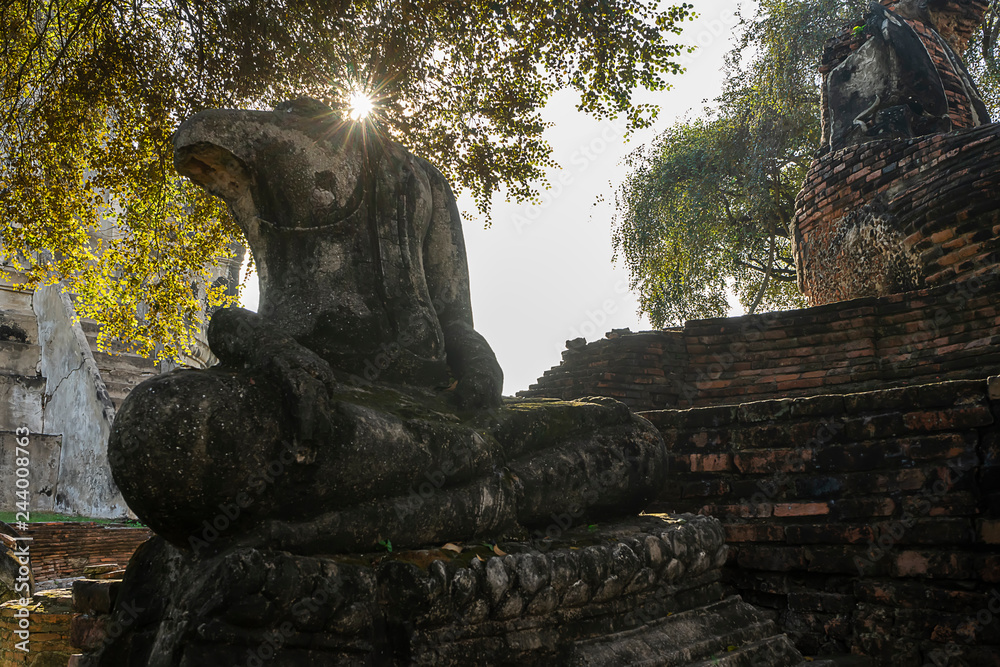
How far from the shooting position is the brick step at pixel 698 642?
86.9 inches

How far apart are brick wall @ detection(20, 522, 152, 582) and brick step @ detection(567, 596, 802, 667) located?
6.22 meters

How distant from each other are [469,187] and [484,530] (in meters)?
5.18

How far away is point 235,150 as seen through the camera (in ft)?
8.96

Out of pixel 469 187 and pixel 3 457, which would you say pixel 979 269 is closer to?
pixel 469 187

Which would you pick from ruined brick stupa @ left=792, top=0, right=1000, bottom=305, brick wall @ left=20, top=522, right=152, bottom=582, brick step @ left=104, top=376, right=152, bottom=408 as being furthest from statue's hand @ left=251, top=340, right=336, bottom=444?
brick step @ left=104, top=376, right=152, bottom=408

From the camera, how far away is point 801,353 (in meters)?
6.28

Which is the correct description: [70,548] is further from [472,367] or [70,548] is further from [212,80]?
[472,367]

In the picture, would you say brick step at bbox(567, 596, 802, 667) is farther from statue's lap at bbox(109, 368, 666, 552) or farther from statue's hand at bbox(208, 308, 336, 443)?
statue's hand at bbox(208, 308, 336, 443)

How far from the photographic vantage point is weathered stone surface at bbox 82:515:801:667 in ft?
5.80

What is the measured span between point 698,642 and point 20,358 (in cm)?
1226

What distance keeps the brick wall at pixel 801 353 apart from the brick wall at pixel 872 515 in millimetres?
2248

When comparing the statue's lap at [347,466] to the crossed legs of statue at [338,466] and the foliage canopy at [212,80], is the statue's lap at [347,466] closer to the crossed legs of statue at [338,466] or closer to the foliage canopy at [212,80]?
the crossed legs of statue at [338,466]

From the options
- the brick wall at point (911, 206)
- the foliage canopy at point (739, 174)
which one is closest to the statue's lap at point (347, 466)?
the brick wall at point (911, 206)

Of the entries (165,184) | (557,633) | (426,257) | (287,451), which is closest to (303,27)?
(165,184)
